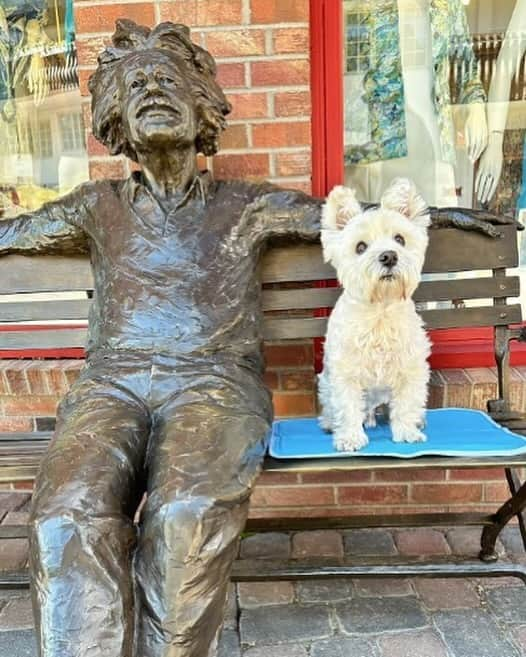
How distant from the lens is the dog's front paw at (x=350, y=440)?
2033 millimetres

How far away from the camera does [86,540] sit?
62.7 inches

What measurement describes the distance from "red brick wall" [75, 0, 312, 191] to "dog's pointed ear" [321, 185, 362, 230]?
61 centimetres

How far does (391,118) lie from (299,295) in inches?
39.0

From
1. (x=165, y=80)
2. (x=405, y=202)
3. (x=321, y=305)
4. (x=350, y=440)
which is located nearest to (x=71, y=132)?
(x=165, y=80)

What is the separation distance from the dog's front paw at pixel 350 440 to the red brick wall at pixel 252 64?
1.06 m

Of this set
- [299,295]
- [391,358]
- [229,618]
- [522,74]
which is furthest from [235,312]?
[522,74]

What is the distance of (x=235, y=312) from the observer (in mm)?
2271

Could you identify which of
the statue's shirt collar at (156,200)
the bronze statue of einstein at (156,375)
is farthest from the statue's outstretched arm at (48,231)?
the statue's shirt collar at (156,200)

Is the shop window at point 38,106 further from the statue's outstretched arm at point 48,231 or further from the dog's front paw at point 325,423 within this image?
the dog's front paw at point 325,423

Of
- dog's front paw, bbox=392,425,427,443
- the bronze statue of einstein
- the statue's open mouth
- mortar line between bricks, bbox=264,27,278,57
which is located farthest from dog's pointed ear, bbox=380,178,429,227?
mortar line between bricks, bbox=264,27,278,57

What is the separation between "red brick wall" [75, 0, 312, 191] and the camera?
252 cm

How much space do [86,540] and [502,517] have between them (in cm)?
149

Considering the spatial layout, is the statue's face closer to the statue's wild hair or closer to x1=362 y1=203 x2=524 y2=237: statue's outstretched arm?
the statue's wild hair

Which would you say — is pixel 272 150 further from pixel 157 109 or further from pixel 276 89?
pixel 157 109
